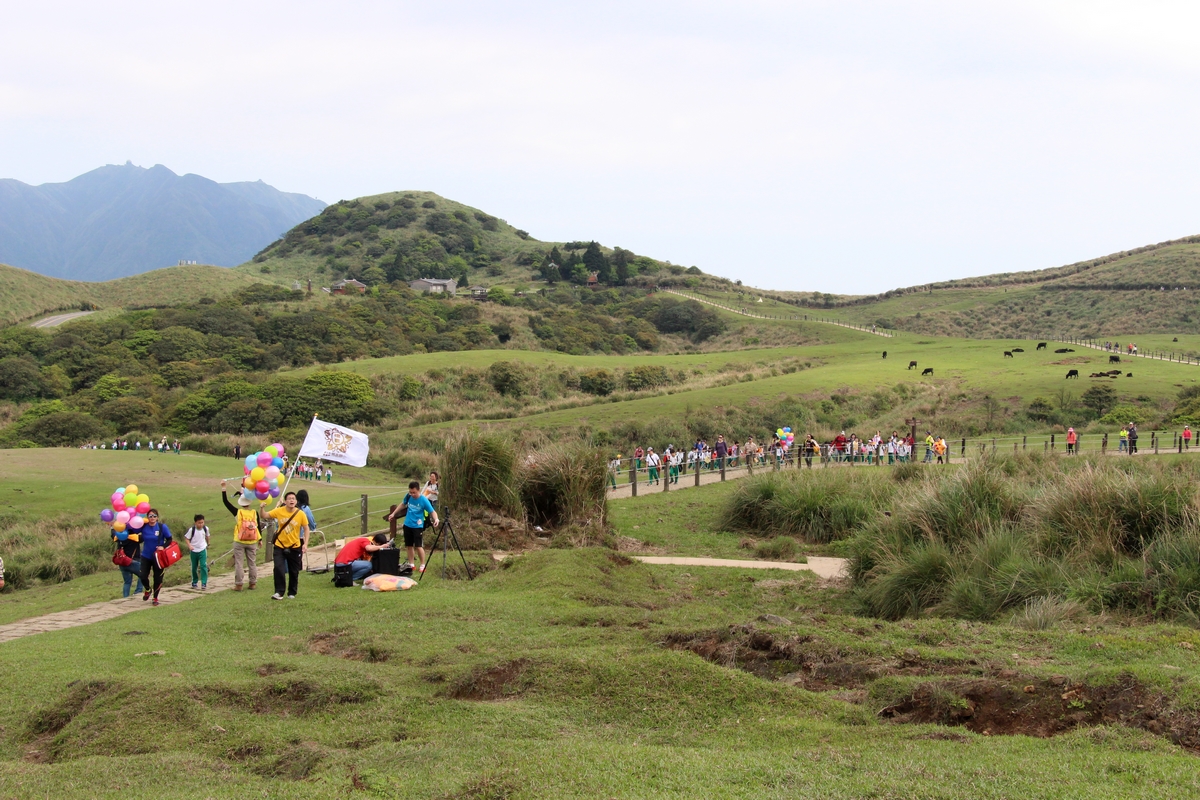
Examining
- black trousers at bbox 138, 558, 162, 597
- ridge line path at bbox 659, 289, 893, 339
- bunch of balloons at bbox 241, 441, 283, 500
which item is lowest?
black trousers at bbox 138, 558, 162, 597

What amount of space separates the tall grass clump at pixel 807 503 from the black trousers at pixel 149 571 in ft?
39.1

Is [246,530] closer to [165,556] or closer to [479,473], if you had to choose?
[165,556]

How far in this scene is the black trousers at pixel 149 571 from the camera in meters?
12.9

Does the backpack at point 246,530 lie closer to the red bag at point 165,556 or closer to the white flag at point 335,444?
the red bag at point 165,556

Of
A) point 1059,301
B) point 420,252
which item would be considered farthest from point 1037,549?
point 420,252

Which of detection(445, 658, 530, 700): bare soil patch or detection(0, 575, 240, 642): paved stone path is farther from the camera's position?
detection(0, 575, 240, 642): paved stone path

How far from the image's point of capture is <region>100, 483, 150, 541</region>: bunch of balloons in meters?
13.3

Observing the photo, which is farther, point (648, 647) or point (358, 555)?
point (358, 555)

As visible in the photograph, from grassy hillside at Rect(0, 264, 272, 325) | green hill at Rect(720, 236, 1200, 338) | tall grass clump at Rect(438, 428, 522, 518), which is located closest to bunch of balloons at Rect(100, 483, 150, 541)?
tall grass clump at Rect(438, 428, 522, 518)

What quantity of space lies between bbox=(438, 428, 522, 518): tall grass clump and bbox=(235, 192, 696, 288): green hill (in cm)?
11220

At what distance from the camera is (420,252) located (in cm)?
14438

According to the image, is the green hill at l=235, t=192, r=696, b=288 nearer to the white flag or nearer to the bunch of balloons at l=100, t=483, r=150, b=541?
the white flag

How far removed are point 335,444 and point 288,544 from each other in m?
5.03

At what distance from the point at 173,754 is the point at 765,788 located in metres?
3.88
